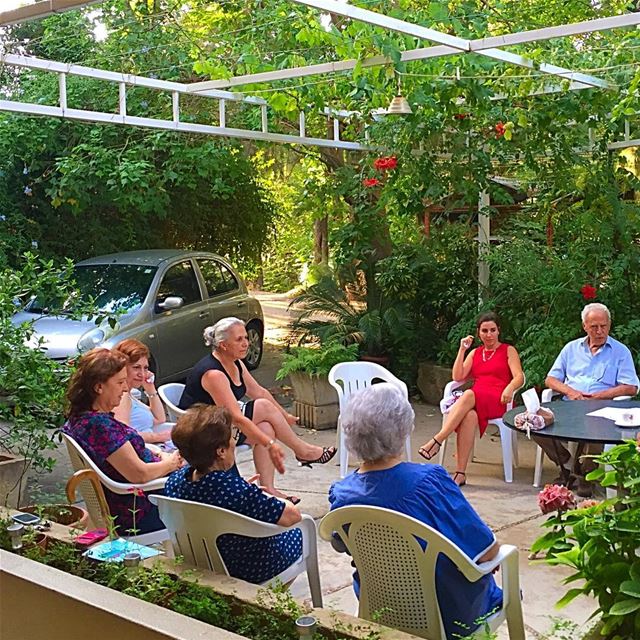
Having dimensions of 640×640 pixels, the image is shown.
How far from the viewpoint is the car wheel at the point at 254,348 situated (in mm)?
10836

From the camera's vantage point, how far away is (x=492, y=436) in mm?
7715

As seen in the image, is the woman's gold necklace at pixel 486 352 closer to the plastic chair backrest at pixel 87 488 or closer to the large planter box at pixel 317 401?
the large planter box at pixel 317 401

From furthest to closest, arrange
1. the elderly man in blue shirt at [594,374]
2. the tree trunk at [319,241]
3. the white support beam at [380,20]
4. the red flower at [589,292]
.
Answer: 1. the tree trunk at [319,241]
2. the red flower at [589,292]
3. the elderly man in blue shirt at [594,374]
4. the white support beam at [380,20]

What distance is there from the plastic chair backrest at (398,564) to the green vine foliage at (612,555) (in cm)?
53

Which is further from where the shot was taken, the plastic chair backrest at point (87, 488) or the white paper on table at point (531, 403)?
the white paper on table at point (531, 403)

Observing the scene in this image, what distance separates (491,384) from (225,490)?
3.33m

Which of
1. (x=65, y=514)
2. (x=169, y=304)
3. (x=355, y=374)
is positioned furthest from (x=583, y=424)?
(x=169, y=304)

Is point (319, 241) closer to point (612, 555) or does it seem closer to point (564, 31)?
point (564, 31)

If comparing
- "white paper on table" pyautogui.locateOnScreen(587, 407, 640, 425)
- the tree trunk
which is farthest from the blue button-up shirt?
the tree trunk

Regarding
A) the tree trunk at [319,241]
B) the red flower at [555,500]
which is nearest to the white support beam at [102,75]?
the red flower at [555,500]

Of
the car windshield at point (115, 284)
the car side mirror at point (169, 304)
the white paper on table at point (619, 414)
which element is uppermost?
the car windshield at point (115, 284)

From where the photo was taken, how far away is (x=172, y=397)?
235 inches

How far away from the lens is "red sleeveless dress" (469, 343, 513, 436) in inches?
253

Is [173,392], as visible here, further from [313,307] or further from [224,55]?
[313,307]
